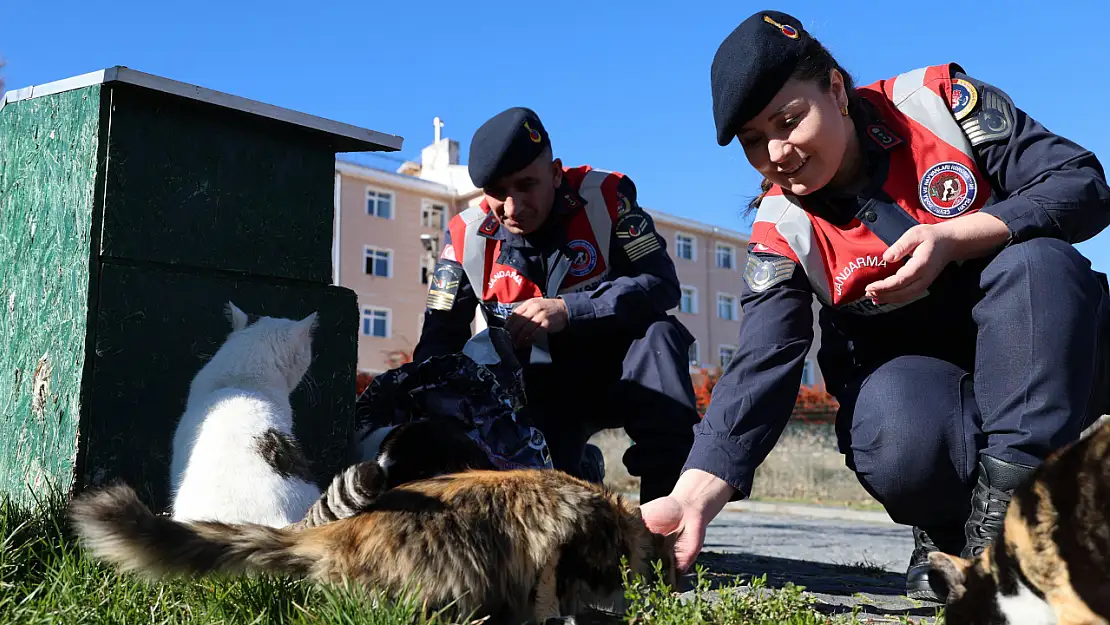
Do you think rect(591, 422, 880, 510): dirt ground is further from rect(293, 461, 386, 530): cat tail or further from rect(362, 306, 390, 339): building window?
rect(362, 306, 390, 339): building window

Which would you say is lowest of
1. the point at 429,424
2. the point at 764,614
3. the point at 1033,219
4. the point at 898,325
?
the point at 764,614

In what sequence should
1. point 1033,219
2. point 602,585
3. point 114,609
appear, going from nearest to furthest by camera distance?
point 114,609 → point 602,585 → point 1033,219

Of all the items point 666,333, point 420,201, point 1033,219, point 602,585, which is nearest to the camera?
point 602,585

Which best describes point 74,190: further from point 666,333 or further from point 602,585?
point 666,333

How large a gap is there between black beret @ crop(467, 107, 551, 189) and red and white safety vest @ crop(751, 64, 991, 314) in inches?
58.6

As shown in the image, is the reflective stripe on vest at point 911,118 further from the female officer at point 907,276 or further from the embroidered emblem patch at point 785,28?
the embroidered emblem patch at point 785,28

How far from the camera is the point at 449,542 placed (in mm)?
2156

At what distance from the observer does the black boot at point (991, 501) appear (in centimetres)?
229

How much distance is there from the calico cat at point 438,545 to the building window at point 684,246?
36822 millimetres

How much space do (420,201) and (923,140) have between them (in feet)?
111

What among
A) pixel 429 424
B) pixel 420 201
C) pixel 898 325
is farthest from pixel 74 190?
pixel 420 201

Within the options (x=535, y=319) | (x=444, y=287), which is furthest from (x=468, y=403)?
(x=444, y=287)

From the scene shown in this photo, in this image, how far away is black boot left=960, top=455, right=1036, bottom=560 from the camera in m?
2.29

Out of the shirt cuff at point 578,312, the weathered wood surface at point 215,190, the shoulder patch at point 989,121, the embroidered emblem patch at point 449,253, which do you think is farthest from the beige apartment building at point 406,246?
the shoulder patch at point 989,121
